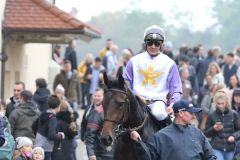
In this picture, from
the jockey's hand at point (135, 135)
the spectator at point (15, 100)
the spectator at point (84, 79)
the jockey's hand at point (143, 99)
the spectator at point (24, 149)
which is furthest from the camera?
the spectator at point (84, 79)

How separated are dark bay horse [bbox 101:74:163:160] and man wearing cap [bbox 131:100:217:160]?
507mm

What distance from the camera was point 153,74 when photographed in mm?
15547

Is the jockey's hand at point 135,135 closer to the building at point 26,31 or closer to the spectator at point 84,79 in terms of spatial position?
the building at point 26,31

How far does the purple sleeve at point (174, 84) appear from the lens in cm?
1541

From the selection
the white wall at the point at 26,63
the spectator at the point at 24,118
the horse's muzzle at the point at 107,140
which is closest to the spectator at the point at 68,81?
the white wall at the point at 26,63

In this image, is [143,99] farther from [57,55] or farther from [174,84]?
[57,55]

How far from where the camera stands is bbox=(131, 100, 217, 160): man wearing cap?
13.4 metres

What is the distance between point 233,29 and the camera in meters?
72.2

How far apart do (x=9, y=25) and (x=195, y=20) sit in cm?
5632

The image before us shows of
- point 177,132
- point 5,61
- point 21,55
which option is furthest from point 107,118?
point 21,55

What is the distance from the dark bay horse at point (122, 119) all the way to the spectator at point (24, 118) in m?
4.71

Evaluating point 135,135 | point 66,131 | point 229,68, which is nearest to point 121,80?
point 135,135

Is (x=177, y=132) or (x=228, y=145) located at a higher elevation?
(x=177, y=132)

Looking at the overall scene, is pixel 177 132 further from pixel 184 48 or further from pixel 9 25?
pixel 184 48
